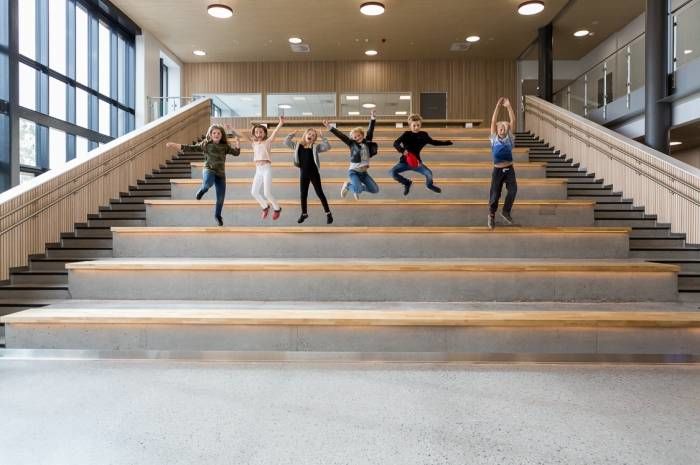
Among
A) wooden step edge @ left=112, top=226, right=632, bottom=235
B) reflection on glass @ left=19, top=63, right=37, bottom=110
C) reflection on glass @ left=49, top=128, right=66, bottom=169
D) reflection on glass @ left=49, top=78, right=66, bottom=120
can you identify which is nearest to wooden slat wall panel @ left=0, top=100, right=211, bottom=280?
wooden step edge @ left=112, top=226, right=632, bottom=235

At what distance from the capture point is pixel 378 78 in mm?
15461

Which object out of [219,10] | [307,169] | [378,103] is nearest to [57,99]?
[219,10]

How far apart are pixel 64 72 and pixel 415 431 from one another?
11.6 m

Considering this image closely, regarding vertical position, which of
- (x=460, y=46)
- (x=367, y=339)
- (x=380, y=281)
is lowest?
(x=367, y=339)

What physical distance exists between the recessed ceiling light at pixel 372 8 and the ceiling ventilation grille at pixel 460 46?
4.05m

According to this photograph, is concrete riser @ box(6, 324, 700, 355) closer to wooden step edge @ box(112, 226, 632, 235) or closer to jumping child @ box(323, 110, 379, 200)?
wooden step edge @ box(112, 226, 632, 235)

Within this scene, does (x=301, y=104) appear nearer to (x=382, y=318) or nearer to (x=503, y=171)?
(x=503, y=171)

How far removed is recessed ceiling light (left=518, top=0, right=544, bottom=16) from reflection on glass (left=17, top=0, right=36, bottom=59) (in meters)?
10.7

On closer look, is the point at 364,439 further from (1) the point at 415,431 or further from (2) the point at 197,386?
(2) the point at 197,386

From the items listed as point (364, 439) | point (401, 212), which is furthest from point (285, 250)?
point (364, 439)

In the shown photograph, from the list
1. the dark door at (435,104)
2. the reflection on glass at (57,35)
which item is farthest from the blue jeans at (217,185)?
the dark door at (435,104)

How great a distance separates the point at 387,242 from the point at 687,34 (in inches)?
258

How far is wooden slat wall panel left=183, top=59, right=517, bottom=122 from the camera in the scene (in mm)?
15234

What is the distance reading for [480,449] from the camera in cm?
186
